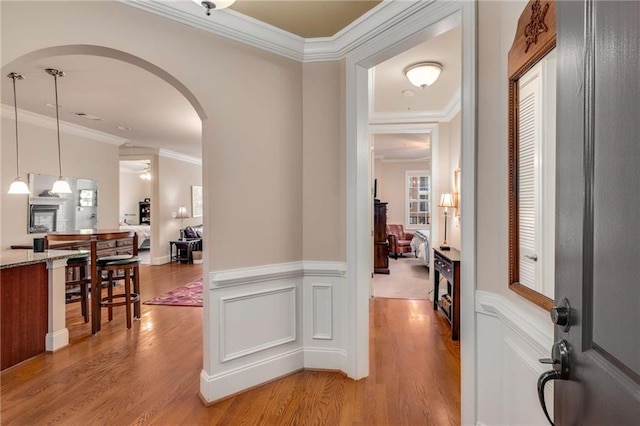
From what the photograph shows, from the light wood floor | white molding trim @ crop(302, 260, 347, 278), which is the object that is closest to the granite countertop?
the light wood floor

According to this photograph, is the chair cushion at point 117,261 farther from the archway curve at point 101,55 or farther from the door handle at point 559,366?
the door handle at point 559,366

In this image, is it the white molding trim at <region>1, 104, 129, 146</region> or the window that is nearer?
the white molding trim at <region>1, 104, 129, 146</region>

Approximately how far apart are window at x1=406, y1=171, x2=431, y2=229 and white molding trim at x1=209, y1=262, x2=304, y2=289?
7.48m

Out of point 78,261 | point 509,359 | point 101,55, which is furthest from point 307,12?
point 78,261

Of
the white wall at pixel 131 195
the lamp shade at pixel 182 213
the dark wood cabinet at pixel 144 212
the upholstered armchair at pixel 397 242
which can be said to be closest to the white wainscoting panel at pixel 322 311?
the upholstered armchair at pixel 397 242

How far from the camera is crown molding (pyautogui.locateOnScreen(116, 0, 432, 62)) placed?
2.07 metres

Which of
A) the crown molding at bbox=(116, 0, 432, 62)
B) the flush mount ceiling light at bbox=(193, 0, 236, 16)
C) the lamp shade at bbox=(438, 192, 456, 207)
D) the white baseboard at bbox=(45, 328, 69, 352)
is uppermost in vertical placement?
the crown molding at bbox=(116, 0, 432, 62)

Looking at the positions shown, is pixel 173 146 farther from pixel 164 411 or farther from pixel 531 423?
pixel 531 423

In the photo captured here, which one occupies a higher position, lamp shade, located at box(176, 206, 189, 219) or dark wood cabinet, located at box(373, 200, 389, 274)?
lamp shade, located at box(176, 206, 189, 219)

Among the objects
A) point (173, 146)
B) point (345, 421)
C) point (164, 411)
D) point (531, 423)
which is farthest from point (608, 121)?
point (173, 146)

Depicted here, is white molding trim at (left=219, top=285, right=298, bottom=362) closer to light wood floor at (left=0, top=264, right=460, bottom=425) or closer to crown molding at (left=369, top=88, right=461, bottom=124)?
light wood floor at (left=0, top=264, right=460, bottom=425)

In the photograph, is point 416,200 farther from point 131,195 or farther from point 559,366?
point 131,195

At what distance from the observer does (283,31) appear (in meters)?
2.50

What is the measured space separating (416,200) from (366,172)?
7.45 metres
